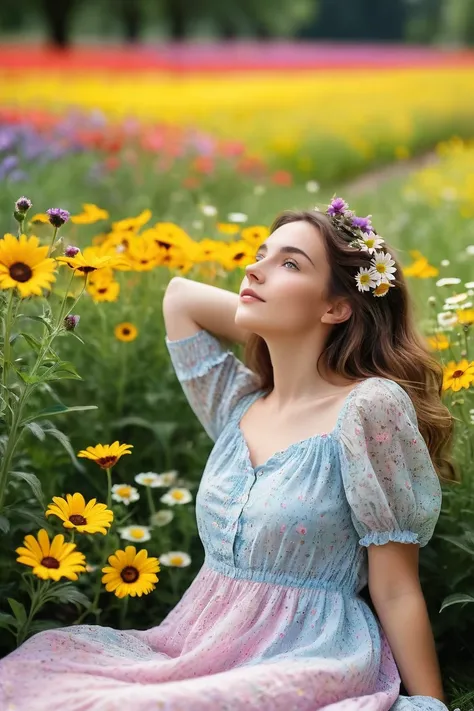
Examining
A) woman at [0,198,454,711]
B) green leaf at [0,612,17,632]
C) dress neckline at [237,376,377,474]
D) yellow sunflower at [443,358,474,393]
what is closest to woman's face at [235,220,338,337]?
woman at [0,198,454,711]

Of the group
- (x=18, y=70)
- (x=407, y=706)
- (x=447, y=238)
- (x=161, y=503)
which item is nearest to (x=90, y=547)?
(x=161, y=503)

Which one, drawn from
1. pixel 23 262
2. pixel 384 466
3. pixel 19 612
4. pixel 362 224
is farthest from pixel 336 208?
pixel 19 612

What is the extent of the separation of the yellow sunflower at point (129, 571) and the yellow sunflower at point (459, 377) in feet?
1.79

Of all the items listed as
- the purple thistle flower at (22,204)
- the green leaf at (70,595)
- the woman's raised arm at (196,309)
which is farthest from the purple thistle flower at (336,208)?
the green leaf at (70,595)

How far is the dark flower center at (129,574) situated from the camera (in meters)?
1.62

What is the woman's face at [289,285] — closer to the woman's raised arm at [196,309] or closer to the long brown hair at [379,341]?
the long brown hair at [379,341]

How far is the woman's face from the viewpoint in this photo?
5.19 ft

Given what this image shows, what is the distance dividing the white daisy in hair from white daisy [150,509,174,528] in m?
0.65

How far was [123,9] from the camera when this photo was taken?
5.35 meters

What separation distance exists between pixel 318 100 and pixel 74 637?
14.4 ft

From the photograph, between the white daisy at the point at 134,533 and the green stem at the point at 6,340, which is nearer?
the green stem at the point at 6,340

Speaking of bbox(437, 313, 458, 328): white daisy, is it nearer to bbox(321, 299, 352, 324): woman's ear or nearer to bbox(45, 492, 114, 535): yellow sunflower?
bbox(321, 299, 352, 324): woman's ear

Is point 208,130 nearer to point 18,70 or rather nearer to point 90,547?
point 18,70

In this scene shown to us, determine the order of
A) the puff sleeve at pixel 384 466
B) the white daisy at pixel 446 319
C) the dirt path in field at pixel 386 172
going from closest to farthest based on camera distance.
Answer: the puff sleeve at pixel 384 466 → the white daisy at pixel 446 319 → the dirt path in field at pixel 386 172
